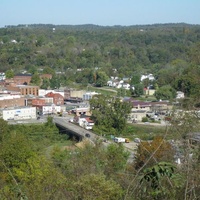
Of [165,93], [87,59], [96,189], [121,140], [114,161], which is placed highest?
[96,189]

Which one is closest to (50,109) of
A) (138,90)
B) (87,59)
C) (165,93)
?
(165,93)

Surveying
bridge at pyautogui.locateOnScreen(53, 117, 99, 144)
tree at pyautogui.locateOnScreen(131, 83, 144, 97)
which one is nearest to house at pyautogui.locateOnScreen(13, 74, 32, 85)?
tree at pyautogui.locateOnScreen(131, 83, 144, 97)

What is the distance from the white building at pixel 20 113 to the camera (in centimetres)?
1157

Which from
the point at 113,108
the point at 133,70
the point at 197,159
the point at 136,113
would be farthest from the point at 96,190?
the point at 133,70

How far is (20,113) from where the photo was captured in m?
11.7

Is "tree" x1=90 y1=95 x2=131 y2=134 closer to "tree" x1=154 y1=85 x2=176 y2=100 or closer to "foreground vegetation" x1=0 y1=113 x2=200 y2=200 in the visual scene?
"tree" x1=154 y1=85 x2=176 y2=100

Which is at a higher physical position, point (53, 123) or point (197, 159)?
point (197, 159)

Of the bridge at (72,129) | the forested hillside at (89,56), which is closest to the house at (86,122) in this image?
the bridge at (72,129)

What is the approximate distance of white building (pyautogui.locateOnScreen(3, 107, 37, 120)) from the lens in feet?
38.0

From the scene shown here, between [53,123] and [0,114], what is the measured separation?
59.7 inches

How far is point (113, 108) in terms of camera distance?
988cm

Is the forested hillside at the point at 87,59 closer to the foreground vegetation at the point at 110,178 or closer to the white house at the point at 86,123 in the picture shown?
the white house at the point at 86,123

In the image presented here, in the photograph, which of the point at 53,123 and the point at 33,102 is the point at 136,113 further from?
the point at 33,102

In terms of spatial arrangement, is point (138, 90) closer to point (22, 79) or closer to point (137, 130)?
point (22, 79)
